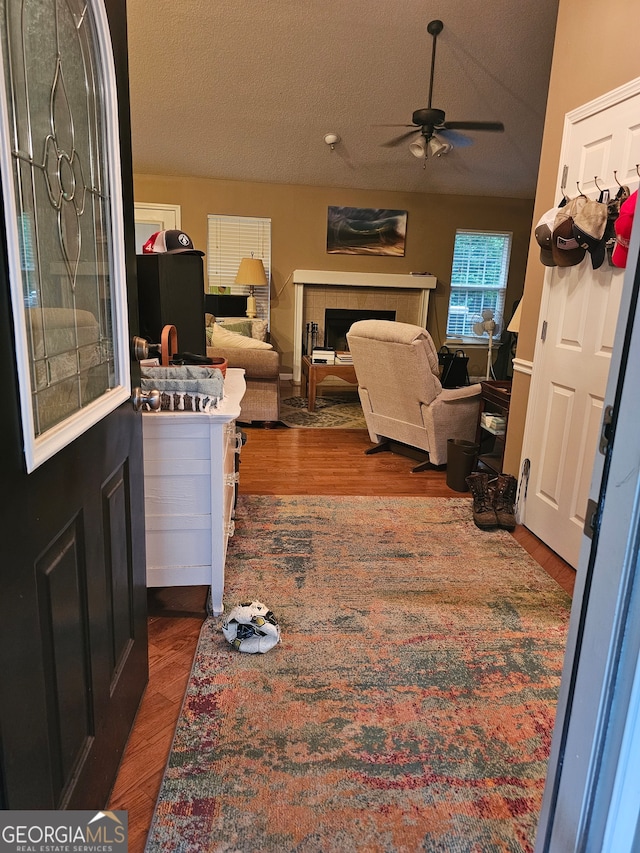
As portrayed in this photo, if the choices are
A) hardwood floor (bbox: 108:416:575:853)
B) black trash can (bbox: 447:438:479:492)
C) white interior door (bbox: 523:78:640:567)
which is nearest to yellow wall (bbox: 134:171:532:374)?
hardwood floor (bbox: 108:416:575:853)

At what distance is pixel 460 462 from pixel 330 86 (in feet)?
13.7

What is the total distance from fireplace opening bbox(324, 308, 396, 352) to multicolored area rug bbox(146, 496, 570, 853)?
5.04 m

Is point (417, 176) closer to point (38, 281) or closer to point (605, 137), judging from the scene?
point (605, 137)

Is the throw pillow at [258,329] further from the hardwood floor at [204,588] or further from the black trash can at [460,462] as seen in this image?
the black trash can at [460,462]

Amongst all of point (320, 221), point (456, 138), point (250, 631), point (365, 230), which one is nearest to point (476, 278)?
point (365, 230)

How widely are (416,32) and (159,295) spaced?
13.1 feet

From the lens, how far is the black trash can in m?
3.37

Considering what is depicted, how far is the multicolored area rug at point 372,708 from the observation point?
1213mm

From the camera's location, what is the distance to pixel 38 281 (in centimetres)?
87

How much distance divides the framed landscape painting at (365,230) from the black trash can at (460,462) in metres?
4.45

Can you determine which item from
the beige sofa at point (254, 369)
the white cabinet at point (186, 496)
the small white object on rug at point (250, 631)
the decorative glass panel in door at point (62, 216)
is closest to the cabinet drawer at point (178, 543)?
the white cabinet at point (186, 496)

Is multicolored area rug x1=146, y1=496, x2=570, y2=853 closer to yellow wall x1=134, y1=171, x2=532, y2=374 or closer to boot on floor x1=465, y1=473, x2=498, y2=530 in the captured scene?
boot on floor x1=465, y1=473, x2=498, y2=530

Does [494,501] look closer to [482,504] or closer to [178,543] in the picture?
[482,504]

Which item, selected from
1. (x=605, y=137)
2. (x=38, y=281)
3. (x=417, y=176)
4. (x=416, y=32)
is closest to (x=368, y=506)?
(x=605, y=137)
